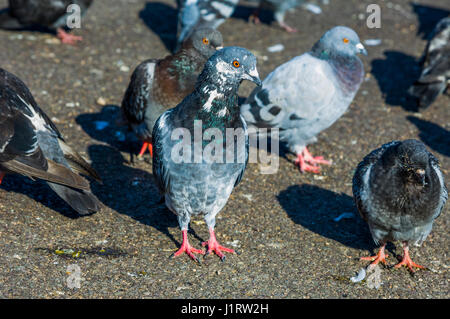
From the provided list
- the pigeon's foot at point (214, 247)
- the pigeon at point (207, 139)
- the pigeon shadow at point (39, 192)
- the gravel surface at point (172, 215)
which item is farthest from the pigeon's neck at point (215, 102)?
the pigeon shadow at point (39, 192)

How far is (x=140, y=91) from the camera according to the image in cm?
584

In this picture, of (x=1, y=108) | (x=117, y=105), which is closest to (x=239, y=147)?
(x=1, y=108)

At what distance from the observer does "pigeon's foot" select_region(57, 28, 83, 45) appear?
8.63 metres

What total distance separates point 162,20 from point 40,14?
2.16 metres

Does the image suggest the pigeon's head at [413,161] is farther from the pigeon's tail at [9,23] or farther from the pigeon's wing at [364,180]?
the pigeon's tail at [9,23]

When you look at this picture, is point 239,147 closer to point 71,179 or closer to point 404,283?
point 71,179

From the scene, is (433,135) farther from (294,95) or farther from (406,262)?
(406,262)

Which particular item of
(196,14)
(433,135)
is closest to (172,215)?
(433,135)

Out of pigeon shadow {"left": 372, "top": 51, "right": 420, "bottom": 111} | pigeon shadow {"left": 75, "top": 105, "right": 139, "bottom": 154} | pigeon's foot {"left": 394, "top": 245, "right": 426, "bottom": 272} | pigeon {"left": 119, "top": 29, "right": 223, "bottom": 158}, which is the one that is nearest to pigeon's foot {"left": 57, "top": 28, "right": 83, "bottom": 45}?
pigeon shadow {"left": 75, "top": 105, "right": 139, "bottom": 154}

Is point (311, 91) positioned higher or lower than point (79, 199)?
higher

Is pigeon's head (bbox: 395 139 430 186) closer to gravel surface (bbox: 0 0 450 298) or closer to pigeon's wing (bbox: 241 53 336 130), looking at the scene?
gravel surface (bbox: 0 0 450 298)

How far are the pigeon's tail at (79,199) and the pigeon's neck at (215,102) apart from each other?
53.7 inches

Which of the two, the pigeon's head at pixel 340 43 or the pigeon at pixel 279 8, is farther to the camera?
the pigeon at pixel 279 8

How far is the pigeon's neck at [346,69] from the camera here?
6140 millimetres
